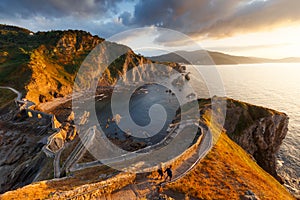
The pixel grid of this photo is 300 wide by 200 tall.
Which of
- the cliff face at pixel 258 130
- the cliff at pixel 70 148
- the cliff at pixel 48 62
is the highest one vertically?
the cliff at pixel 48 62

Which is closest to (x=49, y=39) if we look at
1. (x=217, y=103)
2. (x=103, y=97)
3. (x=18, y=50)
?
(x=18, y=50)

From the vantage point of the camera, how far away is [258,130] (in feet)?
157

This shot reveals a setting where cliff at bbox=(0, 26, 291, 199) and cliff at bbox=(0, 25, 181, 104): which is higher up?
cliff at bbox=(0, 25, 181, 104)

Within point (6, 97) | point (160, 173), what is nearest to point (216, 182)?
point (160, 173)

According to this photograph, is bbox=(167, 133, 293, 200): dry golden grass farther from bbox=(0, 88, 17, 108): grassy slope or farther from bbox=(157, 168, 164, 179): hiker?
bbox=(0, 88, 17, 108): grassy slope

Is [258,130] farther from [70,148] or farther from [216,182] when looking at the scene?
[70,148]

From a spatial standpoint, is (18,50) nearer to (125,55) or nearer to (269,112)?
(125,55)

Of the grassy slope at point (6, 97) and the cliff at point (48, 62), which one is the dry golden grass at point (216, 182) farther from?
the cliff at point (48, 62)

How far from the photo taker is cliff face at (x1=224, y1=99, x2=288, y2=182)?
46.4 metres

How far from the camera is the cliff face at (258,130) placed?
4642 centimetres

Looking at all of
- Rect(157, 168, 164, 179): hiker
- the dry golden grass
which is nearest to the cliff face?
the dry golden grass

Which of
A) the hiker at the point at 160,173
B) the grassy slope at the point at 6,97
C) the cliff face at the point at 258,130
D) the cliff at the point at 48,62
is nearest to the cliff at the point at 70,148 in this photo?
the cliff face at the point at 258,130

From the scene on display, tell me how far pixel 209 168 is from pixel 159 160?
6938 millimetres

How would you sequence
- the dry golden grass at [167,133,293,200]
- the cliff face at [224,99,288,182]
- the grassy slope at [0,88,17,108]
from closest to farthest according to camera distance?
the dry golden grass at [167,133,293,200] → the cliff face at [224,99,288,182] → the grassy slope at [0,88,17,108]
